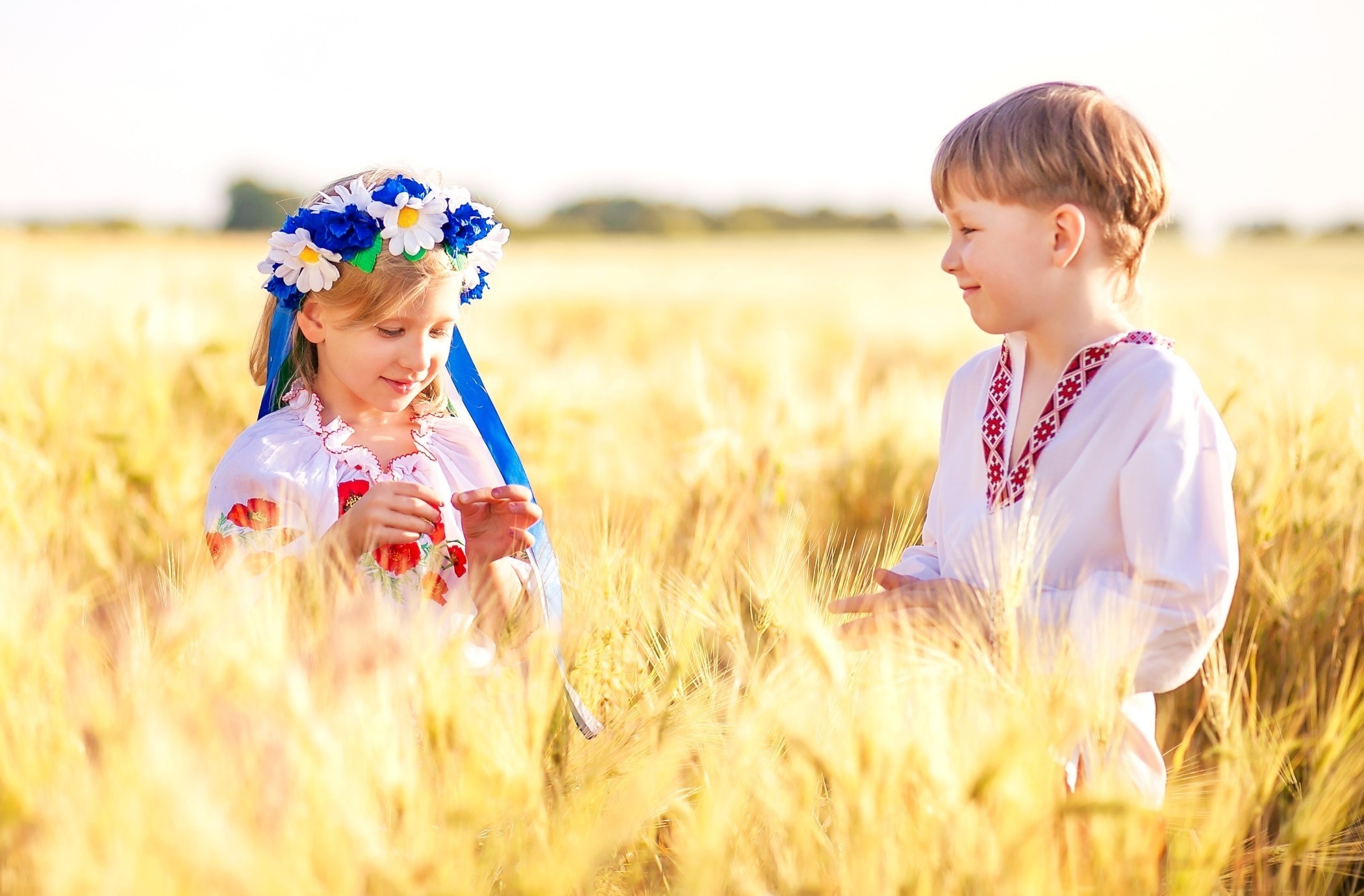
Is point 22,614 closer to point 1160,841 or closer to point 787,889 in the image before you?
point 787,889

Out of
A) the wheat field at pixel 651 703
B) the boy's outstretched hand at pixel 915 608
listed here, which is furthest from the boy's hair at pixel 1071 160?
the boy's outstretched hand at pixel 915 608

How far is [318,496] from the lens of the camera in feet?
5.90

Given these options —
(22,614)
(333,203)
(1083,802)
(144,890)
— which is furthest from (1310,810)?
(333,203)

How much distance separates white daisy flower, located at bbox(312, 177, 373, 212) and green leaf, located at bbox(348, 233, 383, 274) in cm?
6

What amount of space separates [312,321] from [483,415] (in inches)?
13.3

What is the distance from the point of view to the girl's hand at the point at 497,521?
1.70 meters

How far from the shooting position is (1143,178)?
160cm

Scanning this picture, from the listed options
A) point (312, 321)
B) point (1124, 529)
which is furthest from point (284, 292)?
point (1124, 529)

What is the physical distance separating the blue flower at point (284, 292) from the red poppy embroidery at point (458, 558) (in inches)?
19.2

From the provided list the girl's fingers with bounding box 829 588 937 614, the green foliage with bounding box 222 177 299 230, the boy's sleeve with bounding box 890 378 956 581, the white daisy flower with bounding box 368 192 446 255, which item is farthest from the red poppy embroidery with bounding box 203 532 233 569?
the green foliage with bounding box 222 177 299 230

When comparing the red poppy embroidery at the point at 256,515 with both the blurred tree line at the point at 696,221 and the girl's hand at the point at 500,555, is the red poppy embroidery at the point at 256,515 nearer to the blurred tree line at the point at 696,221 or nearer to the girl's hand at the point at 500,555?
the girl's hand at the point at 500,555

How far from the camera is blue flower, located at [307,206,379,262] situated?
1.80m

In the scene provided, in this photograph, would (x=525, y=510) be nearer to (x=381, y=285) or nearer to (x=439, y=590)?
(x=439, y=590)

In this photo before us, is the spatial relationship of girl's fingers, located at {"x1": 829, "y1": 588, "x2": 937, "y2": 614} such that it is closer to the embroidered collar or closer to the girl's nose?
the embroidered collar
